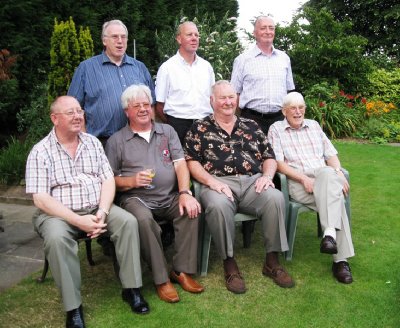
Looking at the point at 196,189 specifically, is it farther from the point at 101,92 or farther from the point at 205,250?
the point at 101,92

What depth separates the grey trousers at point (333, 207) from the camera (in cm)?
337

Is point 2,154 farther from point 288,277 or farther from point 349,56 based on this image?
point 349,56

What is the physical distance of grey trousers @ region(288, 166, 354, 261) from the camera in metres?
3.37

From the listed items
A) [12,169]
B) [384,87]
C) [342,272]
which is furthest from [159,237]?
[384,87]

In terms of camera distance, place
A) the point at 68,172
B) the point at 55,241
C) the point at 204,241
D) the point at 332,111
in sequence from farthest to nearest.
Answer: the point at 332,111 → the point at 204,241 → the point at 68,172 → the point at 55,241

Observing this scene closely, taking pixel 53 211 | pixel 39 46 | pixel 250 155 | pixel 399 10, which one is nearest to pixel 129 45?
pixel 39 46

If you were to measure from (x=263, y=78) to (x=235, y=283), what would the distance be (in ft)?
6.44

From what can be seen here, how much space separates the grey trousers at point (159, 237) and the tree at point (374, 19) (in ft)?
38.0

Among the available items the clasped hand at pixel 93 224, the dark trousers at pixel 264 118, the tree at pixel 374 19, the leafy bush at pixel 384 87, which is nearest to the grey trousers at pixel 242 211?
the clasped hand at pixel 93 224

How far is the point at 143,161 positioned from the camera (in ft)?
11.0

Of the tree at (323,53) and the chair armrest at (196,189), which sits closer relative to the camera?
the chair armrest at (196,189)

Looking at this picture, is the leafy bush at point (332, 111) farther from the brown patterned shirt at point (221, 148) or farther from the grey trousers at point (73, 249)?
the grey trousers at point (73, 249)

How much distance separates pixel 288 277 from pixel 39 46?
15.8 ft

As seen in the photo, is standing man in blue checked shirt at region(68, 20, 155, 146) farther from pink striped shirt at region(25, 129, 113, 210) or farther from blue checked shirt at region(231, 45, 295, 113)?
blue checked shirt at region(231, 45, 295, 113)
